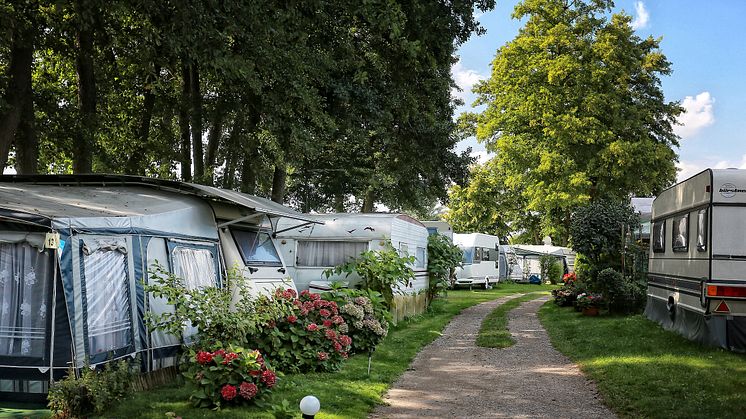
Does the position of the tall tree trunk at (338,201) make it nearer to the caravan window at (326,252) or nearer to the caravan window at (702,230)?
the caravan window at (326,252)

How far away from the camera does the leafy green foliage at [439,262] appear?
19.8 meters

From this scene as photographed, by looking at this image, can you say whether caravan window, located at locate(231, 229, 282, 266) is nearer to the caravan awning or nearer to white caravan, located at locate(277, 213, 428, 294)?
the caravan awning

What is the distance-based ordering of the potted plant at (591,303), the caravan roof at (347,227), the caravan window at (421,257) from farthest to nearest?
the caravan window at (421,257) → the potted plant at (591,303) → the caravan roof at (347,227)

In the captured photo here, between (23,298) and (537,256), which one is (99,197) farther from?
(537,256)

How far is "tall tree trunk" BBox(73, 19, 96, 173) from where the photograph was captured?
14734 mm

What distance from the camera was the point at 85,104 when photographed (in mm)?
15375

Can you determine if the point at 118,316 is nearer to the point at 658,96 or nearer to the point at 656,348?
the point at 656,348

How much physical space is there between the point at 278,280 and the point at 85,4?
4905 millimetres

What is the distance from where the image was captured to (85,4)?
9680 millimetres

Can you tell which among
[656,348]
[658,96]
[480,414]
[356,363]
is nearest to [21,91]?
[356,363]

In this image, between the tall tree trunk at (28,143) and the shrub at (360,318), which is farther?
the tall tree trunk at (28,143)

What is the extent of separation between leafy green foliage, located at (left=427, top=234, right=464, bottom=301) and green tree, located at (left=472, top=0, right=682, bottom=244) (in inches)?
350

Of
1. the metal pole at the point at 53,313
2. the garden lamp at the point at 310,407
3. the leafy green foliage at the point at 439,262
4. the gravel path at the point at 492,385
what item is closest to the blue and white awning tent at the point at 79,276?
the metal pole at the point at 53,313

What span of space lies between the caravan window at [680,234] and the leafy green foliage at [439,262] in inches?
331
